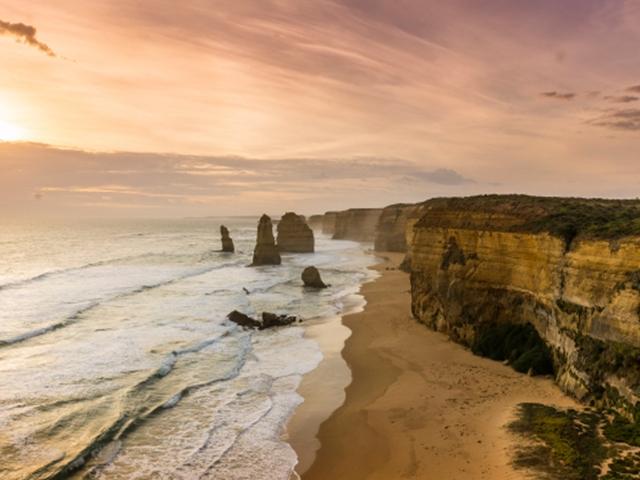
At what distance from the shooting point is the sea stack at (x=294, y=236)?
317 feet

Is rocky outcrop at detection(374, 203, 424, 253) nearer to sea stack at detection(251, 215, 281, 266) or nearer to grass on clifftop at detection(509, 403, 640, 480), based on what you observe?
sea stack at detection(251, 215, 281, 266)

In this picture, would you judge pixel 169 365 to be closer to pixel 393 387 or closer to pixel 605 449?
pixel 393 387

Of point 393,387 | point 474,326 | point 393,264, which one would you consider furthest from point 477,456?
point 393,264

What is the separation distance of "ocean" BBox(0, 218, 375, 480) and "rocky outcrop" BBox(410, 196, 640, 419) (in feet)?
30.0

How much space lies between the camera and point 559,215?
977 inches

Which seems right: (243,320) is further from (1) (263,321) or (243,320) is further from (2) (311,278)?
(2) (311,278)

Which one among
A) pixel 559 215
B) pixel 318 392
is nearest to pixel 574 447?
pixel 318 392

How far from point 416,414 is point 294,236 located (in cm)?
7923

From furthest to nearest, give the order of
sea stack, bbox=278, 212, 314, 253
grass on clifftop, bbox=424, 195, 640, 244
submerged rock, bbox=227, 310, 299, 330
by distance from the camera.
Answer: sea stack, bbox=278, 212, 314, 253 → submerged rock, bbox=227, 310, 299, 330 → grass on clifftop, bbox=424, 195, 640, 244

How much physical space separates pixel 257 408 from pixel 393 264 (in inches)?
2231

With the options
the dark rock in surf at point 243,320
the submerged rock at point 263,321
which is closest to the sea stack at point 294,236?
the dark rock in surf at point 243,320

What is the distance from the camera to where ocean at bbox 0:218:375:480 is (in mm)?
16922

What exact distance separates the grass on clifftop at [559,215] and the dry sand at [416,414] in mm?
6747

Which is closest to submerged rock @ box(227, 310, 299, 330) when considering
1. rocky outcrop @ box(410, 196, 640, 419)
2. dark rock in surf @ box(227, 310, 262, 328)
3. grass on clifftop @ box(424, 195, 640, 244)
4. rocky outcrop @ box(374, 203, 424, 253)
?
dark rock in surf @ box(227, 310, 262, 328)
